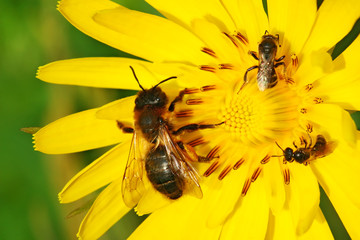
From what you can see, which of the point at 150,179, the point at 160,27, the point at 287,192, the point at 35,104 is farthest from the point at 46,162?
the point at 287,192

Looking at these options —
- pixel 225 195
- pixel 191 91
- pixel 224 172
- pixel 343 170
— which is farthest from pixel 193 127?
pixel 343 170

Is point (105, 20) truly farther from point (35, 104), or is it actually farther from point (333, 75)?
point (35, 104)

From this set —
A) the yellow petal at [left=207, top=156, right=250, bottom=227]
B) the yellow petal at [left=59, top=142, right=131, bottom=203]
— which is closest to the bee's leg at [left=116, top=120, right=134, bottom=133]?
the yellow petal at [left=59, top=142, right=131, bottom=203]

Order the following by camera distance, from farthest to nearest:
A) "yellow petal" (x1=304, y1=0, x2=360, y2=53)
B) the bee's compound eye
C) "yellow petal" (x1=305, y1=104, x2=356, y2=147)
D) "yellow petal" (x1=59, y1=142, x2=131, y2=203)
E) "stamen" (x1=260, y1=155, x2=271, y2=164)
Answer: "yellow petal" (x1=59, y1=142, x2=131, y2=203) → "stamen" (x1=260, y1=155, x2=271, y2=164) → the bee's compound eye → "yellow petal" (x1=304, y1=0, x2=360, y2=53) → "yellow petal" (x1=305, y1=104, x2=356, y2=147)

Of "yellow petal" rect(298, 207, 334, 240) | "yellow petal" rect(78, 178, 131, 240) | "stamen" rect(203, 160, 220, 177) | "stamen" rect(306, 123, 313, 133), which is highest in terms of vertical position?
"stamen" rect(306, 123, 313, 133)

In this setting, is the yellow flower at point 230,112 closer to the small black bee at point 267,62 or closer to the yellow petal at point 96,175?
the yellow petal at point 96,175

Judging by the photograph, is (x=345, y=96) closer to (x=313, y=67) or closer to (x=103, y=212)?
(x=313, y=67)

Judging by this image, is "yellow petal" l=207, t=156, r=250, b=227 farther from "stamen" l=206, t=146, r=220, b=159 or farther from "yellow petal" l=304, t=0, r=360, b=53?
"yellow petal" l=304, t=0, r=360, b=53
